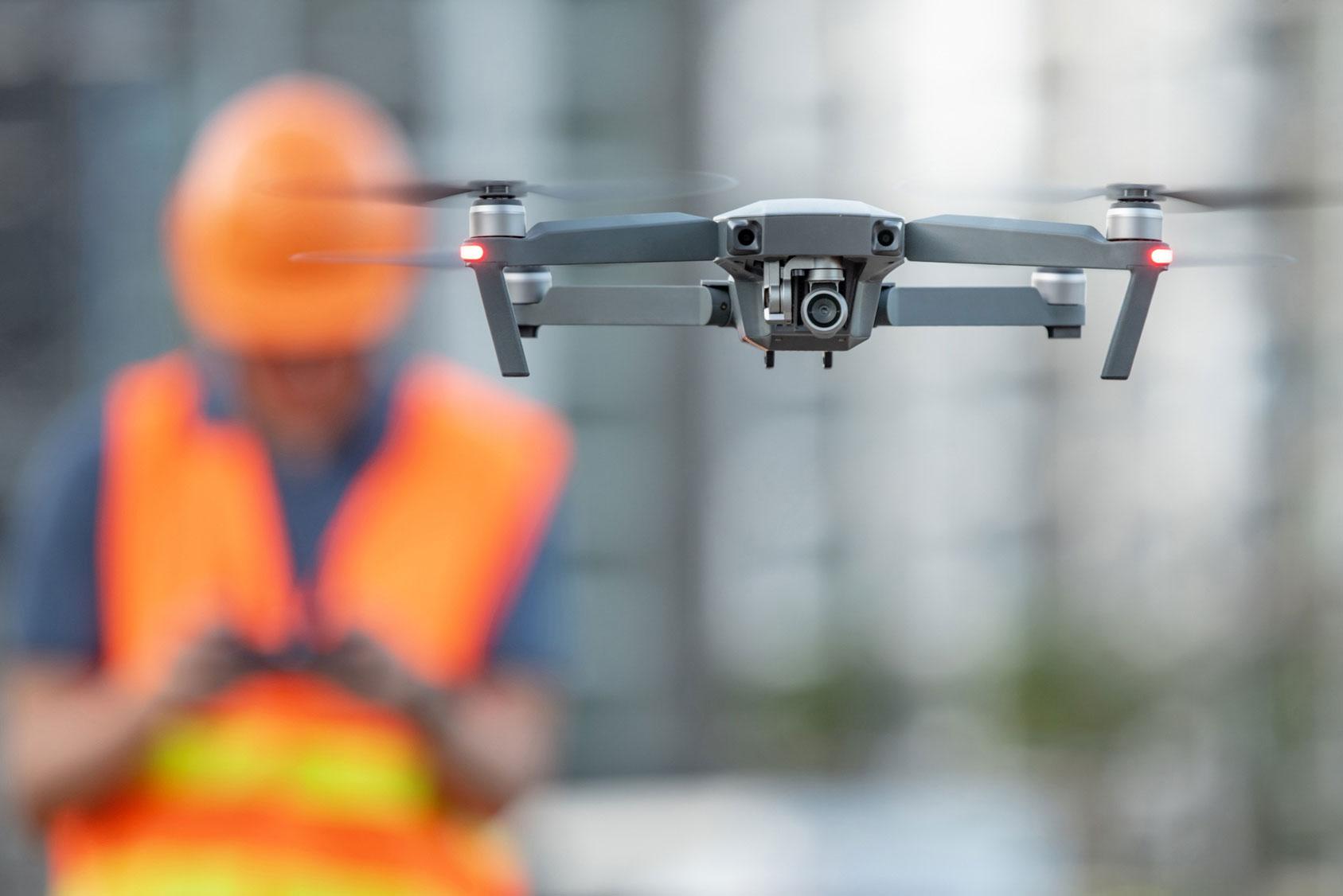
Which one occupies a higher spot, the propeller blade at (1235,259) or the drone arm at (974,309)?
the propeller blade at (1235,259)

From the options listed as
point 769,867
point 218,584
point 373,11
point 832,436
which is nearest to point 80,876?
point 218,584

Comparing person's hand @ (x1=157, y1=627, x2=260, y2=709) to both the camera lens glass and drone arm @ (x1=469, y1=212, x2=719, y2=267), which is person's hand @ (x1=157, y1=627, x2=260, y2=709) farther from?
the camera lens glass

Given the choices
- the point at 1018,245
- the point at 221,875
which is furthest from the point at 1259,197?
the point at 221,875

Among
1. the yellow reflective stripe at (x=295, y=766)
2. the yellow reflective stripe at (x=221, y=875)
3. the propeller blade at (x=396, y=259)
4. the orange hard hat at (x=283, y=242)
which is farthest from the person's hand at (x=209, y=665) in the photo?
the propeller blade at (x=396, y=259)

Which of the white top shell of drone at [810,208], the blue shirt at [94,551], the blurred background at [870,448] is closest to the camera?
the white top shell of drone at [810,208]

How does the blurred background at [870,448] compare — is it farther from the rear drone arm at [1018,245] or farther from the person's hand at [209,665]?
the rear drone arm at [1018,245]

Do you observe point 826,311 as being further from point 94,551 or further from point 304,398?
point 94,551
